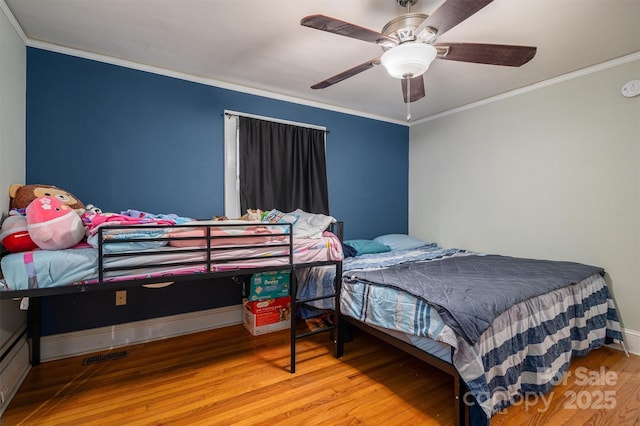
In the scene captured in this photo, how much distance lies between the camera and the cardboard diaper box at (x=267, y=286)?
279 cm

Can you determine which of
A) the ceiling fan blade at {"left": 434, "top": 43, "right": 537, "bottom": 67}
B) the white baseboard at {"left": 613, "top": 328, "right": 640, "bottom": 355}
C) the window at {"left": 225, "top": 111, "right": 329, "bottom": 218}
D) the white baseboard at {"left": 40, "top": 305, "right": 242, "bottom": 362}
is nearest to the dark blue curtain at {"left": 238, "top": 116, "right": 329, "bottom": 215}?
the window at {"left": 225, "top": 111, "right": 329, "bottom": 218}

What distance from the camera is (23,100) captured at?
2.23 m

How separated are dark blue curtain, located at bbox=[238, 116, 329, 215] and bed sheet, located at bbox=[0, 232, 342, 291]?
120 cm

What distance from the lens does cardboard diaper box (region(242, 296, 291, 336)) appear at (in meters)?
2.81

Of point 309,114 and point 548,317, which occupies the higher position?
point 309,114

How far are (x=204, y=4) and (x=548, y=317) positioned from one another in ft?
9.59

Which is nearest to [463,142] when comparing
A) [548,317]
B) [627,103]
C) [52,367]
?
[627,103]

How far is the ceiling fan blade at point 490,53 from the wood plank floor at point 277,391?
2025mm

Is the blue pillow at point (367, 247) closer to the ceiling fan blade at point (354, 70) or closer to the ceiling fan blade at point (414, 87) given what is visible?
the ceiling fan blade at point (414, 87)

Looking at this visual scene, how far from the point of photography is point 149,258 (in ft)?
5.49

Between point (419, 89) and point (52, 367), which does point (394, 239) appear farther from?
point (52, 367)

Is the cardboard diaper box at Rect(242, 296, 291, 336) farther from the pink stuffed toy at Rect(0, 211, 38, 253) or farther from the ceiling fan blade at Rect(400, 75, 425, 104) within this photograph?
the ceiling fan blade at Rect(400, 75, 425, 104)

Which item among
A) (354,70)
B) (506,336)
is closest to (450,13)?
(354,70)

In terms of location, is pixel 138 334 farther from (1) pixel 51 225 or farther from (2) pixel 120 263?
(1) pixel 51 225
